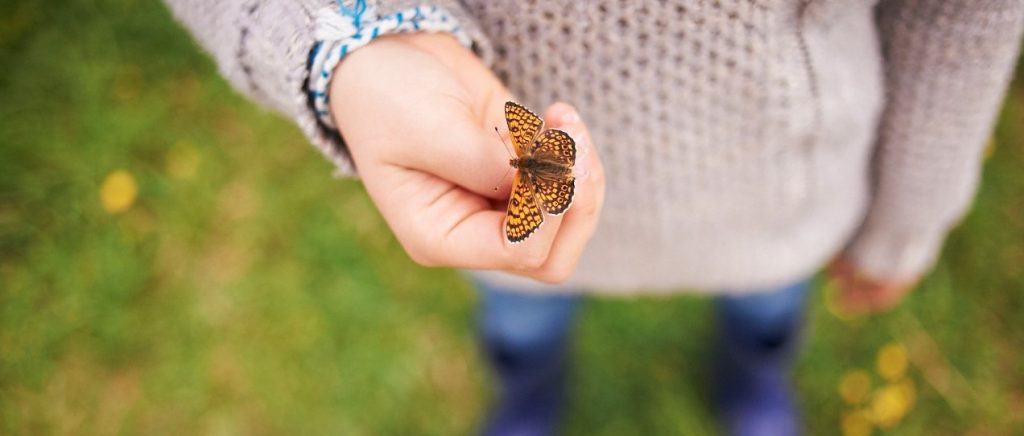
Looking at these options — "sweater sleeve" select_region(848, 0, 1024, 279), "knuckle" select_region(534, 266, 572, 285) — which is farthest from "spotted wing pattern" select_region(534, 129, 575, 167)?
"sweater sleeve" select_region(848, 0, 1024, 279)

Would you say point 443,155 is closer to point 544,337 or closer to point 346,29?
point 346,29

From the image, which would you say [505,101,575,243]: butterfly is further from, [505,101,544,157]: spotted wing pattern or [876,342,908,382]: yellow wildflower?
[876,342,908,382]: yellow wildflower

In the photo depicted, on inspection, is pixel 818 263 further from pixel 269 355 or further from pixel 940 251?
pixel 269 355

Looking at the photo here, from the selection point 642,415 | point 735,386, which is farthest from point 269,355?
point 735,386

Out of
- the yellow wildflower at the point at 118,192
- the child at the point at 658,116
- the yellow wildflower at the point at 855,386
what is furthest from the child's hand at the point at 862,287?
the yellow wildflower at the point at 118,192

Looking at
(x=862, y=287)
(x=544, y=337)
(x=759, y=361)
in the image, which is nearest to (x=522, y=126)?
(x=544, y=337)

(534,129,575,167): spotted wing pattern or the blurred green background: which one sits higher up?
(534,129,575,167): spotted wing pattern
